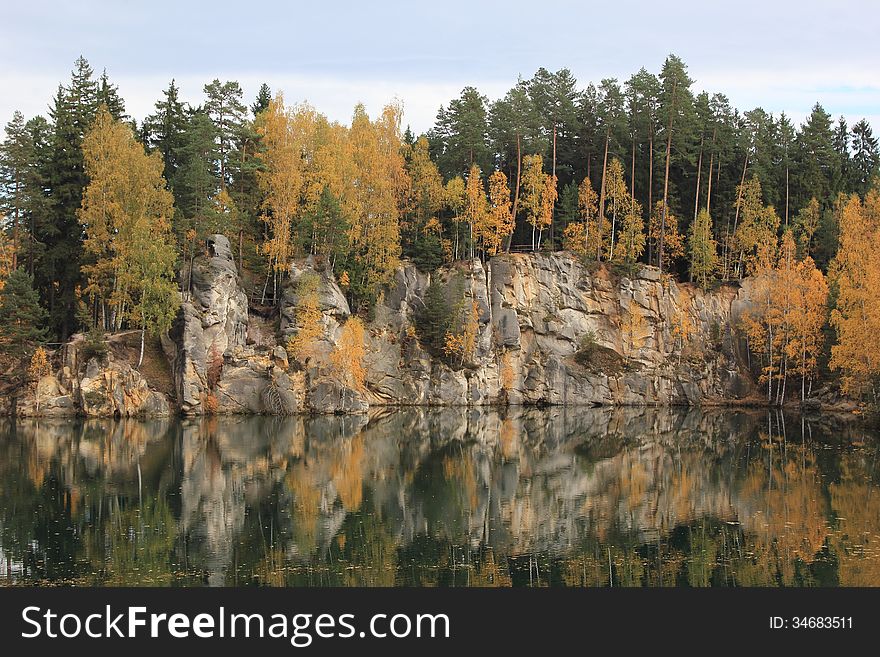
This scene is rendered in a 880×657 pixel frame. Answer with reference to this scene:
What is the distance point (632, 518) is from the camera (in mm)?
31766

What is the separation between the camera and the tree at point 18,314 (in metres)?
59.7

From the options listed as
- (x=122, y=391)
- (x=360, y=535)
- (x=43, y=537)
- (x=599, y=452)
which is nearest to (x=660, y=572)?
(x=360, y=535)

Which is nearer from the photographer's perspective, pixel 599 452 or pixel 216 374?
pixel 599 452

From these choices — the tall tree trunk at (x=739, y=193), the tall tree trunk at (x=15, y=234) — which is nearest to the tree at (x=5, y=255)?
the tall tree trunk at (x=15, y=234)

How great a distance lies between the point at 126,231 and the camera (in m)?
63.9

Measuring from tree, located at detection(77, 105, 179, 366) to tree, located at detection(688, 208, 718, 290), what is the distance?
4538 cm

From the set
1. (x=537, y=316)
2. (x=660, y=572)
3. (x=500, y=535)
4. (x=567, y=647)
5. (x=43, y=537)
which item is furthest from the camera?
(x=537, y=316)

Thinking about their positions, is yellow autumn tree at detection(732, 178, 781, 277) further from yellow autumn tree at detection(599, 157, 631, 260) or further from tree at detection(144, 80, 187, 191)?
tree at detection(144, 80, 187, 191)

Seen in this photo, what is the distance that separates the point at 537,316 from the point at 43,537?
57312 millimetres

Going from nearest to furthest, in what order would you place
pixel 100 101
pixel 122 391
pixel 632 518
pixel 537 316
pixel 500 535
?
pixel 500 535 < pixel 632 518 < pixel 122 391 < pixel 100 101 < pixel 537 316

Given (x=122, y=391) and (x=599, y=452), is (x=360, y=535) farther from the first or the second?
(x=122, y=391)

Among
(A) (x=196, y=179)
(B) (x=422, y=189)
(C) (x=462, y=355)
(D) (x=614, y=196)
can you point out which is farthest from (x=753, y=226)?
(A) (x=196, y=179)

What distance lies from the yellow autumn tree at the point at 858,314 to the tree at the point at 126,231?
46.0 metres

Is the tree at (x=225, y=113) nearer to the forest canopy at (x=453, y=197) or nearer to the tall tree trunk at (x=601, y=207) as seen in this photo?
the forest canopy at (x=453, y=197)
